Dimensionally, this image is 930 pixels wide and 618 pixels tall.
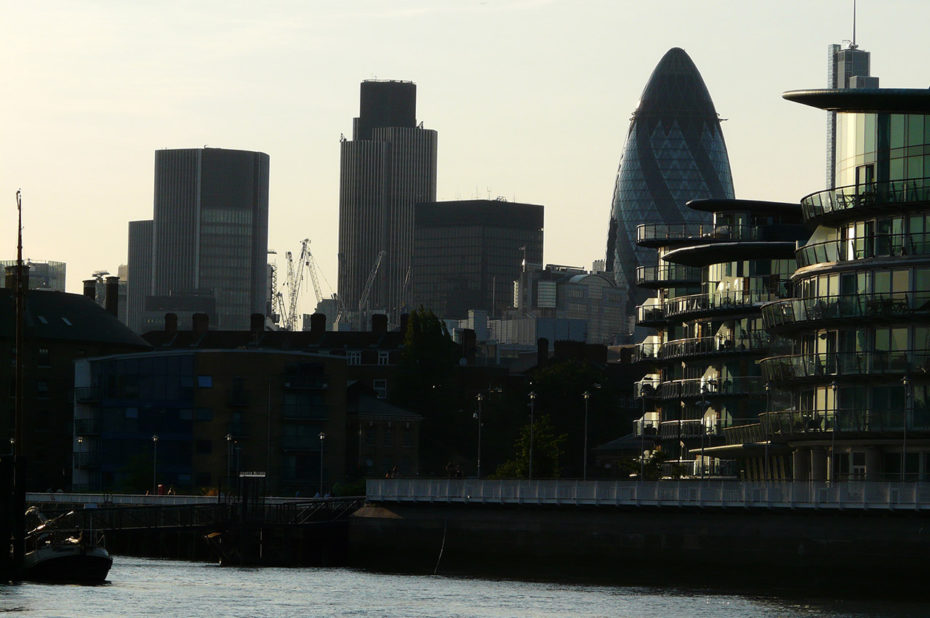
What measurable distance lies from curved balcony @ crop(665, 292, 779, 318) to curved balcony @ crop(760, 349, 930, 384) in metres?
26.2

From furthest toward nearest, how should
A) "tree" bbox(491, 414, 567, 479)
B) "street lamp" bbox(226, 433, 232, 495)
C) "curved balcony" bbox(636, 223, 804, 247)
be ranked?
"street lamp" bbox(226, 433, 232, 495) → "tree" bbox(491, 414, 567, 479) → "curved balcony" bbox(636, 223, 804, 247)

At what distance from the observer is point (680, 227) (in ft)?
569

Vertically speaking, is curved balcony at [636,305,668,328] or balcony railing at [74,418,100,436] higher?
curved balcony at [636,305,668,328]

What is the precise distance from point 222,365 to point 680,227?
1485 inches

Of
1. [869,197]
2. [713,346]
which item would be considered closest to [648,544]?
[869,197]

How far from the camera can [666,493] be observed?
4274 inches

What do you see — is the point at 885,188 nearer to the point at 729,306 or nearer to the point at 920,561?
the point at 920,561

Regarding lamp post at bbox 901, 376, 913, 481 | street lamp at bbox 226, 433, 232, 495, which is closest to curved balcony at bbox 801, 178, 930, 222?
lamp post at bbox 901, 376, 913, 481

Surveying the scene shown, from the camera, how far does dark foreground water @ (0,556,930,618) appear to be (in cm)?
9206

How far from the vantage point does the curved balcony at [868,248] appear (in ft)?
361

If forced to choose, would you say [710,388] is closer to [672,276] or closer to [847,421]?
[672,276]

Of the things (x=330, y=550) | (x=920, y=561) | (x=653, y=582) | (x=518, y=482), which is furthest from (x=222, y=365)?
(x=920, y=561)

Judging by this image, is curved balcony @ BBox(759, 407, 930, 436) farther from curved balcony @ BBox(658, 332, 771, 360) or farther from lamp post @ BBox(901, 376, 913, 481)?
curved balcony @ BBox(658, 332, 771, 360)

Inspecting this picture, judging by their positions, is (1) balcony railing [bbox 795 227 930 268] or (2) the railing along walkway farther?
(1) balcony railing [bbox 795 227 930 268]
